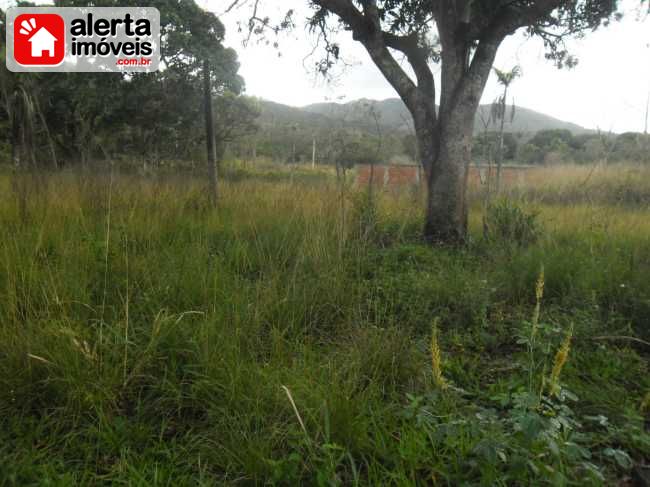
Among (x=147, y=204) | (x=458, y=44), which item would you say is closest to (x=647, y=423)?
(x=147, y=204)

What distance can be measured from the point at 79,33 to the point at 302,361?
5866 millimetres

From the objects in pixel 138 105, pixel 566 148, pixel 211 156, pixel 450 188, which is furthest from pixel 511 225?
pixel 566 148

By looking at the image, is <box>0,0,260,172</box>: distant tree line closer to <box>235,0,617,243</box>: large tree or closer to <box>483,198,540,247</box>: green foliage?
<box>235,0,617,243</box>: large tree

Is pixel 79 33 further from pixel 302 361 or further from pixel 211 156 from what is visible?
pixel 302 361

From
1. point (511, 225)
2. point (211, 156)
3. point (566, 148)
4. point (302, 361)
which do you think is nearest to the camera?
point (302, 361)

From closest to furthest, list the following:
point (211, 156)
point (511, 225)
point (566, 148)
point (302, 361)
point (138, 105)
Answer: point (302, 361)
point (511, 225)
point (211, 156)
point (138, 105)
point (566, 148)

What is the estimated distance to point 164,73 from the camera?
347 inches

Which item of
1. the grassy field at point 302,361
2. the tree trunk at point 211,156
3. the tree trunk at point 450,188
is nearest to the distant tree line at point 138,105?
the tree trunk at point 211,156

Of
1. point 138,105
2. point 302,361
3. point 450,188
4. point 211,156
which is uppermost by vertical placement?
point 138,105

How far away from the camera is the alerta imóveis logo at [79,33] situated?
452 centimetres

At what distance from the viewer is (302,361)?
1.94m

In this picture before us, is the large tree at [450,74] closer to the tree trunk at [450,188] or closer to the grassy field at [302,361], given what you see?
the tree trunk at [450,188]

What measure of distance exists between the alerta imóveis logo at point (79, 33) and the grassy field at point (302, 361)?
1.89 m

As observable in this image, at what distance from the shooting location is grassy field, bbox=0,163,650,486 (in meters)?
1.41
